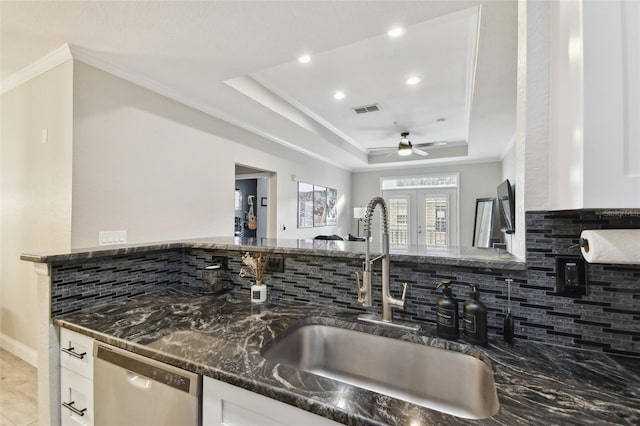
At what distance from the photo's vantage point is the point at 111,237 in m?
2.53

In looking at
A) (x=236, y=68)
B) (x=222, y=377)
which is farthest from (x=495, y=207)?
(x=222, y=377)

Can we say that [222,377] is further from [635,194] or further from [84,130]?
[84,130]

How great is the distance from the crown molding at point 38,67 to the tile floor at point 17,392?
252cm

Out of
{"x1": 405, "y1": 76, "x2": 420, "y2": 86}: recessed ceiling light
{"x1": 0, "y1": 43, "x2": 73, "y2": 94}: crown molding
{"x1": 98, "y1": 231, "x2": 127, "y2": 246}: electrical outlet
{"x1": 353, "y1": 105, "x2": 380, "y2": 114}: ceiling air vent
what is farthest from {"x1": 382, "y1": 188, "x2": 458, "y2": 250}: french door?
{"x1": 0, "y1": 43, "x2": 73, "y2": 94}: crown molding

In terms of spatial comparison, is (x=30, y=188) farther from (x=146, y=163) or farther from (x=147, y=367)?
(x=147, y=367)

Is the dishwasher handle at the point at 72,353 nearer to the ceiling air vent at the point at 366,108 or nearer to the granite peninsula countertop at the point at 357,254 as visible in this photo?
the granite peninsula countertop at the point at 357,254

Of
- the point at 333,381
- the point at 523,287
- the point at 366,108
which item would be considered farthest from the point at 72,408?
the point at 366,108

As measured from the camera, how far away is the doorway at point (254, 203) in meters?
4.91

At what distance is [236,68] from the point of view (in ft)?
8.39

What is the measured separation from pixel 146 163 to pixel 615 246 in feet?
10.6

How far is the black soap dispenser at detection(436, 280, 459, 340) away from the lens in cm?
108

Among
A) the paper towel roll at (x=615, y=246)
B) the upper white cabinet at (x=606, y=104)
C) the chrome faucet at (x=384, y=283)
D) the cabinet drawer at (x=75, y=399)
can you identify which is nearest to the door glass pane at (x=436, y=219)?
the chrome faucet at (x=384, y=283)

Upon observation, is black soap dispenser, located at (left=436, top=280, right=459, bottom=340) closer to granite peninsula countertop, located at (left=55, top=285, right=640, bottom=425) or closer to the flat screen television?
granite peninsula countertop, located at (left=55, top=285, right=640, bottom=425)

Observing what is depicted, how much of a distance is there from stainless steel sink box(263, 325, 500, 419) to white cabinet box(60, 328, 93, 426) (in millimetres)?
791
